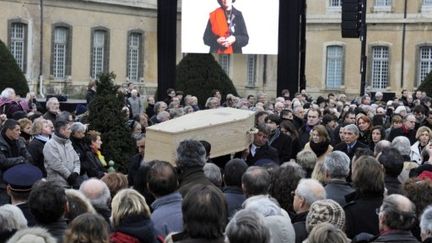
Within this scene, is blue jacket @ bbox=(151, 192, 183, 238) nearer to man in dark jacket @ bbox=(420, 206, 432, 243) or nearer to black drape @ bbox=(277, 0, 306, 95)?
man in dark jacket @ bbox=(420, 206, 432, 243)

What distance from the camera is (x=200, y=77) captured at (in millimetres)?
29688

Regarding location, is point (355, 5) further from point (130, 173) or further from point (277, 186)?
point (277, 186)

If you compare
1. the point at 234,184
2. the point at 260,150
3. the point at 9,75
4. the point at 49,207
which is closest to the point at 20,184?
the point at 49,207

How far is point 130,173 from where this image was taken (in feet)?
32.4

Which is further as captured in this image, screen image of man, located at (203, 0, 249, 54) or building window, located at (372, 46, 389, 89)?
building window, located at (372, 46, 389, 89)

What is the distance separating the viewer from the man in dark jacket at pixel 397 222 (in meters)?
5.66

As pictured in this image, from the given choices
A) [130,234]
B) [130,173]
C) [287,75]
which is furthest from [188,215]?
[287,75]

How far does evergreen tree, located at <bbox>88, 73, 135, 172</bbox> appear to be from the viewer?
40.0 ft

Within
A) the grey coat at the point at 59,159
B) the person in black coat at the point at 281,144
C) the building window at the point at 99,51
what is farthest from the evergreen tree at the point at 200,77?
the grey coat at the point at 59,159

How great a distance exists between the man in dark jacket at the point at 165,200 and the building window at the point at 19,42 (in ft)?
94.8

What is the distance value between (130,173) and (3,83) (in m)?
18.5

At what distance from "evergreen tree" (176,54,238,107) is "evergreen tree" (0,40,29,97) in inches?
196

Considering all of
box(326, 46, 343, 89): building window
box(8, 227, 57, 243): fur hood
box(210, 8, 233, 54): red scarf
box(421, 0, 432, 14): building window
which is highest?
box(421, 0, 432, 14): building window

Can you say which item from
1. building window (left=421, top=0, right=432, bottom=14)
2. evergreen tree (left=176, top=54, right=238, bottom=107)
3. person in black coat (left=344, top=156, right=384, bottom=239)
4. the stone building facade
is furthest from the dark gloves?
building window (left=421, top=0, right=432, bottom=14)
